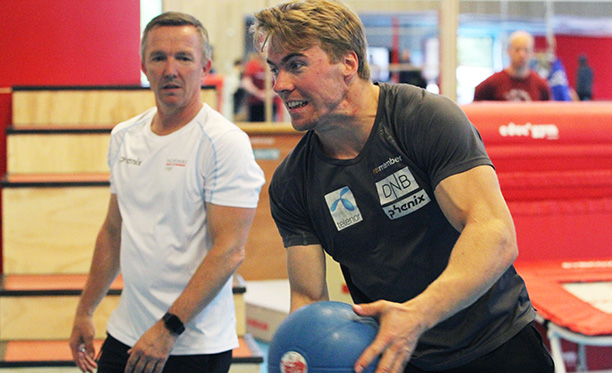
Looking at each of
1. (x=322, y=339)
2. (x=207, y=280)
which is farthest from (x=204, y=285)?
(x=322, y=339)

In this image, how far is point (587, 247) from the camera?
4070 mm

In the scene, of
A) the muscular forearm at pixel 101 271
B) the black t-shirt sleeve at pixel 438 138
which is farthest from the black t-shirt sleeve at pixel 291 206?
the muscular forearm at pixel 101 271

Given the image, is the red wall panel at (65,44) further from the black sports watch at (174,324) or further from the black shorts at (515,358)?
the black shorts at (515,358)

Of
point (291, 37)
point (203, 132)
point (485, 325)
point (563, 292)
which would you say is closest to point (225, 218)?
point (203, 132)

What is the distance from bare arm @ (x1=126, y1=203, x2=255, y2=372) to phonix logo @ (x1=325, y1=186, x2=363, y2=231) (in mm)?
422

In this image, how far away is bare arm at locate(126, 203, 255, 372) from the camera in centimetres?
200

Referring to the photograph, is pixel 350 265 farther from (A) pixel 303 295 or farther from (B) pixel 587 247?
(B) pixel 587 247

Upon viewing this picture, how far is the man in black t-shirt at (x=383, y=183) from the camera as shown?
1597mm

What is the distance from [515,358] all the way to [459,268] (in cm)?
45

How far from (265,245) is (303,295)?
3.25 meters

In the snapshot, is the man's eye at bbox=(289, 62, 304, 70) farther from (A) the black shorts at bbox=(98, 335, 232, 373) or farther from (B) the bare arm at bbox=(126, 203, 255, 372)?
(A) the black shorts at bbox=(98, 335, 232, 373)

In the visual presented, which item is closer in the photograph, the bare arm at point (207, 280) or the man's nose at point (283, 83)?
the man's nose at point (283, 83)

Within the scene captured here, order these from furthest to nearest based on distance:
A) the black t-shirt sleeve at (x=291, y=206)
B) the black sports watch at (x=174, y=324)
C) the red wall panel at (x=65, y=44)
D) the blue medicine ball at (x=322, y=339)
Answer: the red wall panel at (x=65, y=44)
the black sports watch at (x=174, y=324)
the black t-shirt sleeve at (x=291, y=206)
the blue medicine ball at (x=322, y=339)

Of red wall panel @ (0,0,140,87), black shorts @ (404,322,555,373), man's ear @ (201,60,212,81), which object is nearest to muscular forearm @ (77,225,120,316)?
man's ear @ (201,60,212,81)
